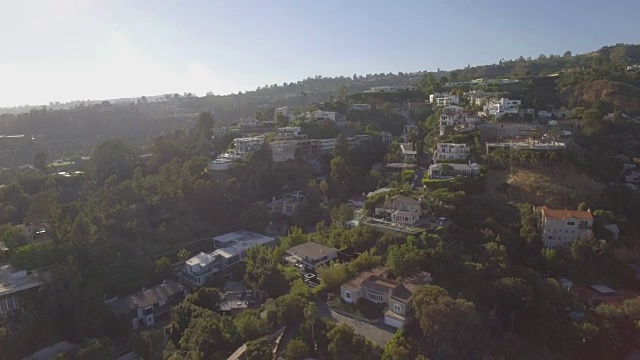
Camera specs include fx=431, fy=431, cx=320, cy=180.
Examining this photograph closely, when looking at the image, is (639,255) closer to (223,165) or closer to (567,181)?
(567,181)

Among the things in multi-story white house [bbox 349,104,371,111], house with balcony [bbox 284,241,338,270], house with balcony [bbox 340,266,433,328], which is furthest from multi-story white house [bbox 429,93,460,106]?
house with balcony [bbox 340,266,433,328]

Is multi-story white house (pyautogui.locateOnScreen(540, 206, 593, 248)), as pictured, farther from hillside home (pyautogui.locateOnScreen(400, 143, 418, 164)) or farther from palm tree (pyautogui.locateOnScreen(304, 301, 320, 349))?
palm tree (pyautogui.locateOnScreen(304, 301, 320, 349))

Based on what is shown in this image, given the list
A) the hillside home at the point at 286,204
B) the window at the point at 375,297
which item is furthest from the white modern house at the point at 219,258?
the window at the point at 375,297

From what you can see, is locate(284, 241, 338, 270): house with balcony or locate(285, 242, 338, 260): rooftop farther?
locate(285, 242, 338, 260): rooftop

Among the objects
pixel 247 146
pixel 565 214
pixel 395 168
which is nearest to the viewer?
pixel 565 214

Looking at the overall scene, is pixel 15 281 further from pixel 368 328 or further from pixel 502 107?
pixel 502 107

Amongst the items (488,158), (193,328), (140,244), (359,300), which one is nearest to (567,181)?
(488,158)

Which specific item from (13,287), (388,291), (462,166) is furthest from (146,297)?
(462,166)
